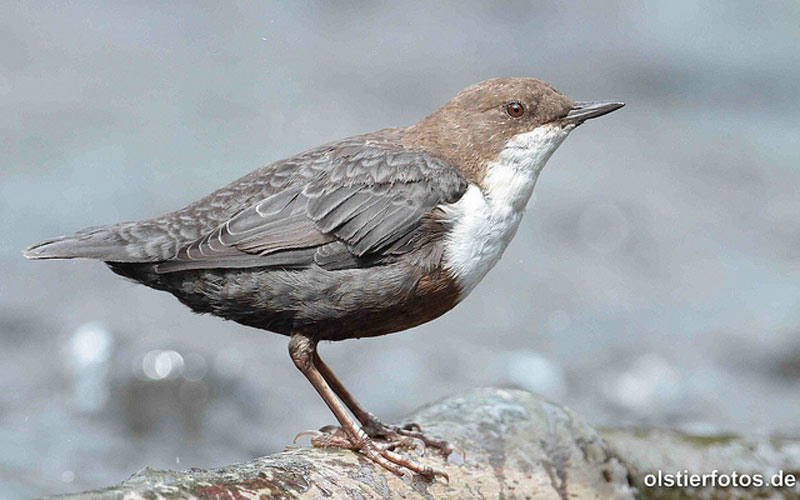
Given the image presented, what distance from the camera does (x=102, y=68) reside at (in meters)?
10.3

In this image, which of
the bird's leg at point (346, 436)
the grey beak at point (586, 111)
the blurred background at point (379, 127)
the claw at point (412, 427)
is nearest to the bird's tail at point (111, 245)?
the bird's leg at point (346, 436)

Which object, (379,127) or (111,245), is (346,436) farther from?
(379,127)

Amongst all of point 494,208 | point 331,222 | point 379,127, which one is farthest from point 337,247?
point 379,127

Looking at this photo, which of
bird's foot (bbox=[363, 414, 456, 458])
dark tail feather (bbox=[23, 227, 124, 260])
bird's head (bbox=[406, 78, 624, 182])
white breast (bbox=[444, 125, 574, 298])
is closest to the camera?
dark tail feather (bbox=[23, 227, 124, 260])

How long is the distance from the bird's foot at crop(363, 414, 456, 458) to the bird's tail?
100cm

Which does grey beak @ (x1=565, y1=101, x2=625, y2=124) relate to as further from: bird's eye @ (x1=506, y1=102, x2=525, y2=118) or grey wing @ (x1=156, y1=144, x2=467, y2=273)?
grey wing @ (x1=156, y1=144, x2=467, y2=273)

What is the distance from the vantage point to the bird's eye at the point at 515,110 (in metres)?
4.18

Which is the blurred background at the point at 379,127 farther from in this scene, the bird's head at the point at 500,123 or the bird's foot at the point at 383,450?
the bird's head at the point at 500,123

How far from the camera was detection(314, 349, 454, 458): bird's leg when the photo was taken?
401 cm

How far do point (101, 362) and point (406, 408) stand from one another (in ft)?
6.39

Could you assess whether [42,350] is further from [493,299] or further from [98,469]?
[493,299]

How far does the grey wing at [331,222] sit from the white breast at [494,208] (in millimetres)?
100

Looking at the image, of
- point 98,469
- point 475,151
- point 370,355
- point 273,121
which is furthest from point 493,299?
point 475,151

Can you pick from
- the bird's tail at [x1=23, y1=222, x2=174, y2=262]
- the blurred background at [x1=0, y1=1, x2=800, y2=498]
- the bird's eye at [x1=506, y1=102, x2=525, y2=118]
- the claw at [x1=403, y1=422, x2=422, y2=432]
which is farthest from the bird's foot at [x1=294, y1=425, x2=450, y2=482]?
the blurred background at [x1=0, y1=1, x2=800, y2=498]
